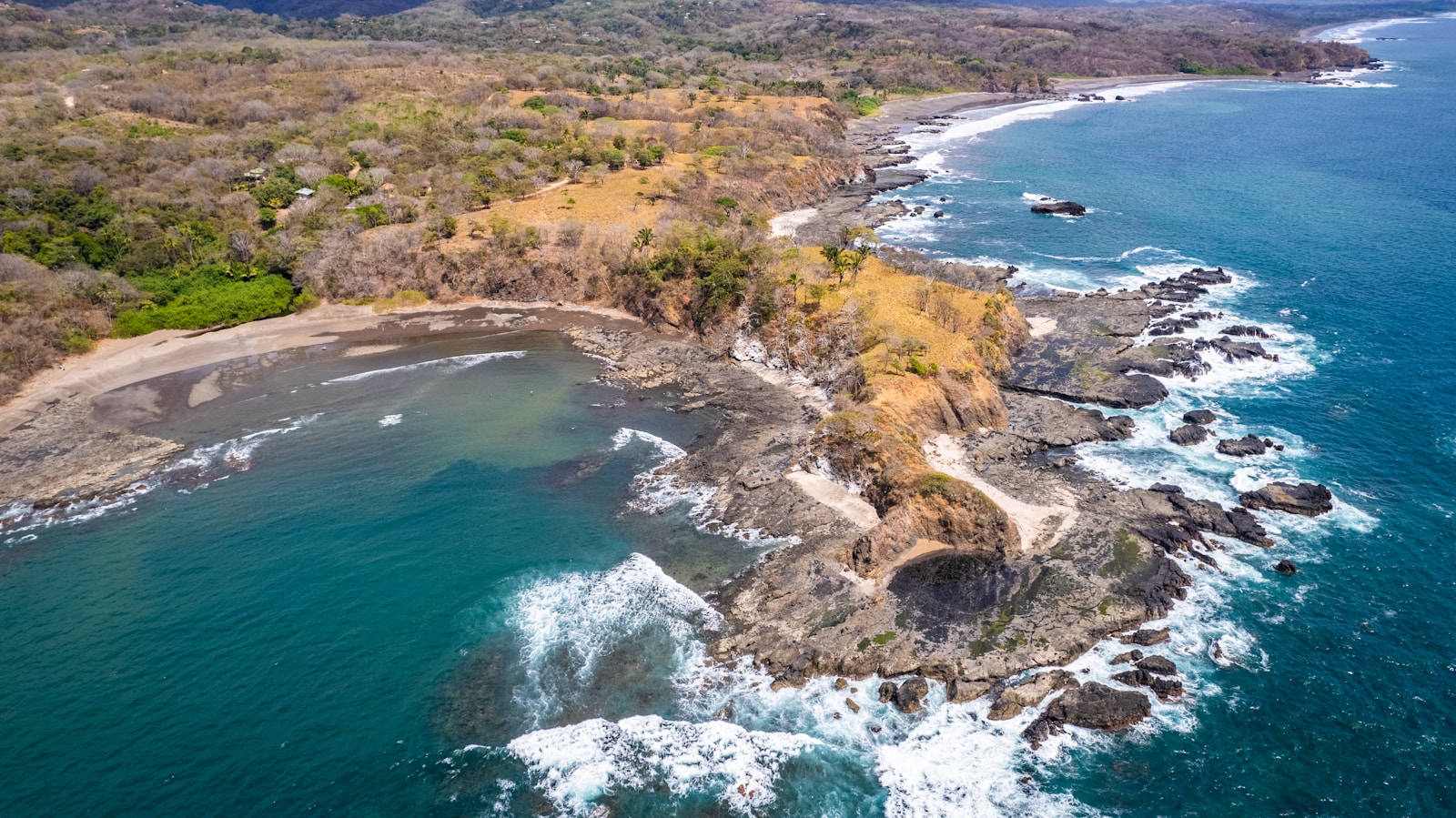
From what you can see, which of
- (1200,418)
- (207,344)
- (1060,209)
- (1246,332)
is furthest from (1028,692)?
(1060,209)

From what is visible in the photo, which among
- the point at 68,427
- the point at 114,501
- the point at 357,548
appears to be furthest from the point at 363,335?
the point at 357,548

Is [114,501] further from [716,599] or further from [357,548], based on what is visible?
[716,599]

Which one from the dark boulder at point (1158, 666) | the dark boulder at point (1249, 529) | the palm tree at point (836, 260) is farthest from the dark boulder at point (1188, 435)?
the palm tree at point (836, 260)

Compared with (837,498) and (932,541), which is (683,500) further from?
(932,541)

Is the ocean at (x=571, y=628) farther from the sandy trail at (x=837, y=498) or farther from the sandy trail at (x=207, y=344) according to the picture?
the sandy trail at (x=837, y=498)

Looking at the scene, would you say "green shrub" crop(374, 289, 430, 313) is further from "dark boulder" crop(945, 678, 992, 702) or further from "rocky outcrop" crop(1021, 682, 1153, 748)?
"rocky outcrop" crop(1021, 682, 1153, 748)

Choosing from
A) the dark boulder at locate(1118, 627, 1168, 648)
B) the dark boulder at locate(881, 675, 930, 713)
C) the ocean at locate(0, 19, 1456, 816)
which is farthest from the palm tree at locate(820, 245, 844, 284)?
the dark boulder at locate(881, 675, 930, 713)
